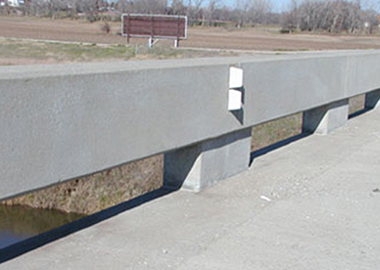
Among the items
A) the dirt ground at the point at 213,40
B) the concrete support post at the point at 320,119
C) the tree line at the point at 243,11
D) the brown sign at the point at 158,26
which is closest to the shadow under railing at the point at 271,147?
the concrete support post at the point at 320,119

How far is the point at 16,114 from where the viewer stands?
4133 millimetres

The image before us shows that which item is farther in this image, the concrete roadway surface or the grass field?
the grass field

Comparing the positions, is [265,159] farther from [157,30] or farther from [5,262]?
[157,30]

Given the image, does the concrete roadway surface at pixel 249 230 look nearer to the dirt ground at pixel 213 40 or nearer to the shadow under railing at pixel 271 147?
the shadow under railing at pixel 271 147

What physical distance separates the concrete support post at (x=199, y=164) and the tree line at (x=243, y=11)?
95825mm

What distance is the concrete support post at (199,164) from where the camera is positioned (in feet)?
20.6

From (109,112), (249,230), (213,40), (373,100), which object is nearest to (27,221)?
(249,230)

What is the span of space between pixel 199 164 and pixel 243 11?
135 meters

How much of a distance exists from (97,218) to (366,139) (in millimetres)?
5086

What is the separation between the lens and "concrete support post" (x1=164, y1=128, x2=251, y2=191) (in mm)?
6273

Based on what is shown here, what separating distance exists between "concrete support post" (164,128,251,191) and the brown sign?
37083 mm

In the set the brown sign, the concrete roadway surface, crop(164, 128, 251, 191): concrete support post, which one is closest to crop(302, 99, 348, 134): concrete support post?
the concrete roadway surface

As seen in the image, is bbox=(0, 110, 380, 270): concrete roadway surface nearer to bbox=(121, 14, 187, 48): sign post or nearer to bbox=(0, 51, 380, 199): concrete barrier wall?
bbox=(0, 51, 380, 199): concrete barrier wall

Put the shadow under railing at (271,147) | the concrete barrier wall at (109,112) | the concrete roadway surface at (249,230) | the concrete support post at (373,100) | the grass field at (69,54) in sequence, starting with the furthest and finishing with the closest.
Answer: the grass field at (69,54) < the concrete support post at (373,100) < the shadow under railing at (271,147) < the concrete roadway surface at (249,230) < the concrete barrier wall at (109,112)
